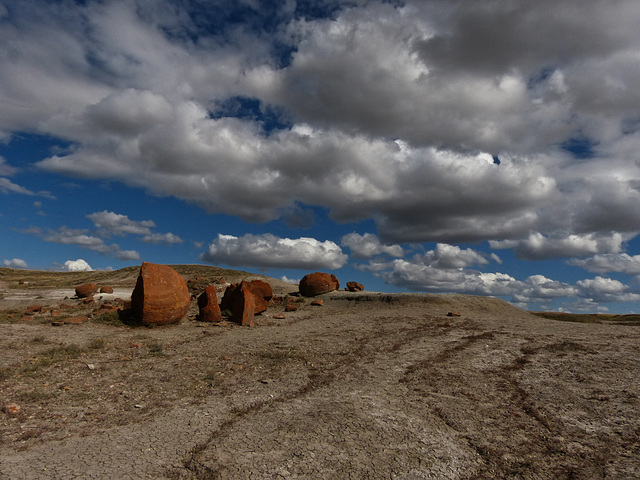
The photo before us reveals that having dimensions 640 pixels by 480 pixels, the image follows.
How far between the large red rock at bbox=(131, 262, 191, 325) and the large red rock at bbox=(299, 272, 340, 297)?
12313mm

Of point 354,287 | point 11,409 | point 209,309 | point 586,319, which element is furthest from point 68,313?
point 586,319

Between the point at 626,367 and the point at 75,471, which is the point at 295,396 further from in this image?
the point at 626,367

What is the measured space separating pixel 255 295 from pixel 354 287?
34.8 feet

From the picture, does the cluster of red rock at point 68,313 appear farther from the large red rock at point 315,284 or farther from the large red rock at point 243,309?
the large red rock at point 315,284

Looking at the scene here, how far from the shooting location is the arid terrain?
4781 mm

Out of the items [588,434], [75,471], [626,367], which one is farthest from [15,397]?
[626,367]

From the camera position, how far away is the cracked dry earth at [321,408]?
4.77 m

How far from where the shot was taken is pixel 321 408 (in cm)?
648

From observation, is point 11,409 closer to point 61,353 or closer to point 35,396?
point 35,396

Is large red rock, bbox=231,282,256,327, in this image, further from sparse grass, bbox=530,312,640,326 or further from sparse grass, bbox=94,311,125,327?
sparse grass, bbox=530,312,640,326

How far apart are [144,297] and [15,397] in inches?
300

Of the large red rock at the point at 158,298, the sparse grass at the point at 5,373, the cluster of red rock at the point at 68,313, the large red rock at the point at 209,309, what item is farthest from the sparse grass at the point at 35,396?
the large red rock at the point at 209,309

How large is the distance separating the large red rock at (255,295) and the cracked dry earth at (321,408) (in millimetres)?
5902

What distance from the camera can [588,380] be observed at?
8.27 m
